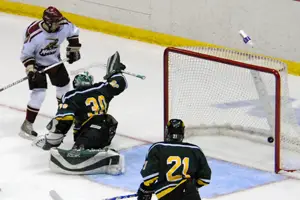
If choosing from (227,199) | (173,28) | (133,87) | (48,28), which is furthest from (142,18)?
(227,199)

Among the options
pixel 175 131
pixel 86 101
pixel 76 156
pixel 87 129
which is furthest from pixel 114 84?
pixel 175 131

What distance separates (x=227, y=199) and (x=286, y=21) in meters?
3.22

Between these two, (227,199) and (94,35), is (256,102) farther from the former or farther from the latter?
(94,35)

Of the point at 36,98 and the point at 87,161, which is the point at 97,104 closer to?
the point at 87,161

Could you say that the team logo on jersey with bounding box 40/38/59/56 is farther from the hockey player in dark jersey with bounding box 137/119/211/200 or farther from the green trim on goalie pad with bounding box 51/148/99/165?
the hockey player in dark jersey with bounding box 137/119/211/200

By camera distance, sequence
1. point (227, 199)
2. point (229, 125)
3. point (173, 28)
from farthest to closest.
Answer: point (173, 28)
point (229, 125)
point (227, 199)

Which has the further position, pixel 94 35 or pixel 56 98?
pixel 94 35

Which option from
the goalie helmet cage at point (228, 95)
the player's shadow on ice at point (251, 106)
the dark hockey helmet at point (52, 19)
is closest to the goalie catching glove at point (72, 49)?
the dark hockey helmet at point (52, 19)

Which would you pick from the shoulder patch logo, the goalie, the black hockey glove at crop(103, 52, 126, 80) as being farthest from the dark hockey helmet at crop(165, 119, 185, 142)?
the black hockey glove at crop(103, 52, 126, 80)

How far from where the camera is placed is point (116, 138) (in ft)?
27.4

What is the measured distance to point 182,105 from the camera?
26.9ft

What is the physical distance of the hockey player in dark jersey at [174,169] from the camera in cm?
577

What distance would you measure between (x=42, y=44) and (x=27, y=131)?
2.30ft

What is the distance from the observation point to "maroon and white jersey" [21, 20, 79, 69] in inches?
322
